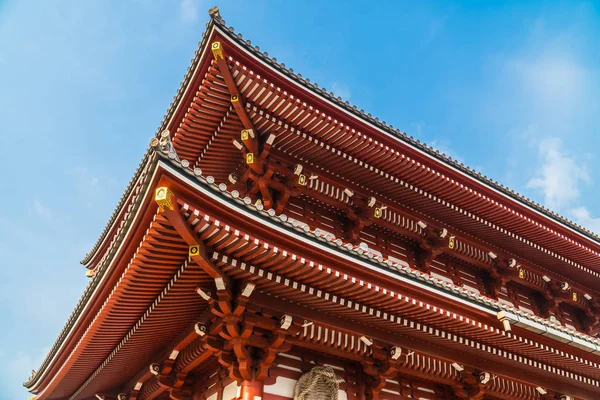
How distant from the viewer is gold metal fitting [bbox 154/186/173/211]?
679 centimetres

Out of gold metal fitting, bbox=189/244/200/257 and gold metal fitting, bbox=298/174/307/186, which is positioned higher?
gold metal fitting, bbox=298/174/307/186

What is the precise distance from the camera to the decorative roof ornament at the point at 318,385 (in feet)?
29.3

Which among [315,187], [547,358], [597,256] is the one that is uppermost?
[597,256]

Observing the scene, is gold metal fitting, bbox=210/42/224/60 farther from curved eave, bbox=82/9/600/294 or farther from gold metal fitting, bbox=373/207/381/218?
gold metal fitting, bbox=373/207/381/218

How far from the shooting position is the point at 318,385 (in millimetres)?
9203

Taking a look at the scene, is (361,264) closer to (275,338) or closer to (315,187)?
(275,338)

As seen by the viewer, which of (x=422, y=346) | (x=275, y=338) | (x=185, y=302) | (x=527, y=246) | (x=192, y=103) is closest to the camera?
(x=275, y=338)

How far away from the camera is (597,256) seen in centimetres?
1678

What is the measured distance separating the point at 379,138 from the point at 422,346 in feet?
19.4

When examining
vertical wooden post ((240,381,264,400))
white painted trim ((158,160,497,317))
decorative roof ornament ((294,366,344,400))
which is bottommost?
vertical wooden post ((240,381,264,400))

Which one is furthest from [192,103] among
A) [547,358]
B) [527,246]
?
[527,246]

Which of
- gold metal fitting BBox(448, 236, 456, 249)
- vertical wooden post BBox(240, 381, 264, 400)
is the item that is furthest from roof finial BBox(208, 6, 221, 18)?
gold metal fitting BBox(448, 236, 456, 249)

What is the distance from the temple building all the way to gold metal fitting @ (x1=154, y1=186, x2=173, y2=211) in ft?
0.07

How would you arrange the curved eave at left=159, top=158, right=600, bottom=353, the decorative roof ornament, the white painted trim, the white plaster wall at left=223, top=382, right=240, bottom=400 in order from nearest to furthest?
1. the white painted trim
2. the curved eave at left=159, top=158, right=600, bottom=353
3. the white plaster wall at left=223, top=382, right=240, bottom=400
4. the decorative roof ornament
